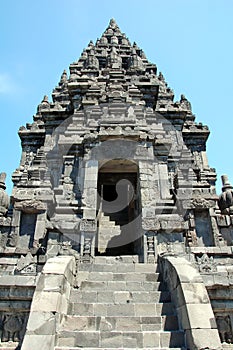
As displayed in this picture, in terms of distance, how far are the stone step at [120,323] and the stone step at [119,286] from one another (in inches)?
43.4

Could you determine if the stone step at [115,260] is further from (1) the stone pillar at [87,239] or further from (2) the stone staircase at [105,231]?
(2) the stone staircase at [105,231]

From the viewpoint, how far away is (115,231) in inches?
562

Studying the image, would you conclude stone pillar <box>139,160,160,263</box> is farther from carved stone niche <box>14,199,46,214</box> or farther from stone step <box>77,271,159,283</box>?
carved stone niche <box>14,199,46,214</box>

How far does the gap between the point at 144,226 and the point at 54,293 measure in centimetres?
450

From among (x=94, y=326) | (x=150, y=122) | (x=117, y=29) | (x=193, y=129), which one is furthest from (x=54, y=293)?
(x=117, y=29)

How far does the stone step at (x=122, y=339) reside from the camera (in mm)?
5871

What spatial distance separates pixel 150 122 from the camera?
53.3 feet

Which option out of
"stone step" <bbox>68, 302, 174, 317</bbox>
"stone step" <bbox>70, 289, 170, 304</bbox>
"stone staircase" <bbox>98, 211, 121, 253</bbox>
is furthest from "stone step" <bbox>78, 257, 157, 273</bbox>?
"stone staircase" <bbox>98, 211, 121, 253</bbox>

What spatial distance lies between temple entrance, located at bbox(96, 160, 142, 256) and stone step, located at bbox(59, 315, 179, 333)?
13.8 feet

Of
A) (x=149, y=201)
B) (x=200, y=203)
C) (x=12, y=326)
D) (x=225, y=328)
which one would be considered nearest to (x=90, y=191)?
(x=149, y=201)

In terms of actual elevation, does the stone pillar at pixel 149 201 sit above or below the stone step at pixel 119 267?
above

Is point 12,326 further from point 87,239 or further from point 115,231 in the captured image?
point 115,231

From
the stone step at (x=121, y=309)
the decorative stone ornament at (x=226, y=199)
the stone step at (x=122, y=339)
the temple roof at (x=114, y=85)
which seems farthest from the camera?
the temple roof at (x=114, y=85)

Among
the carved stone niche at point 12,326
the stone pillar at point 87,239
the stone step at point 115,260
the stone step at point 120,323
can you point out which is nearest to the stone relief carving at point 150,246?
the stone step at point 115,260
